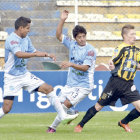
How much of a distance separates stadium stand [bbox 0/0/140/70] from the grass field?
339 centimetres

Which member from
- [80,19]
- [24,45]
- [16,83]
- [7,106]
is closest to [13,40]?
[24,45]

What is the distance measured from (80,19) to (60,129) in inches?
286

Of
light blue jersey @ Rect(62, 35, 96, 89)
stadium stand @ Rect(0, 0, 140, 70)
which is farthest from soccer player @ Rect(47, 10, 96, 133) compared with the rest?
stadium stand @ Rect(0, 0, 140, 70)

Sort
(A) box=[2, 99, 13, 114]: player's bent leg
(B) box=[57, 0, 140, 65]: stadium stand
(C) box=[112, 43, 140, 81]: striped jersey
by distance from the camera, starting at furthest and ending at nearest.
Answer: (B) box=[57, 0, 140, 65]: stadium stand
(A) box=[2, 99, 13, 114]: player's bent leg
(C) box=[112, 43, 140, 81]: striped jersey

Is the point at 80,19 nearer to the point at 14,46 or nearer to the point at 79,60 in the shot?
the point at 79,60

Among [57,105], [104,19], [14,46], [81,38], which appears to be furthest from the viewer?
[104,19]

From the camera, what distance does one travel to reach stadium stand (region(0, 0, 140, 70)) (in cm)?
1544

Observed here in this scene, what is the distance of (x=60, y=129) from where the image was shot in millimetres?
9336

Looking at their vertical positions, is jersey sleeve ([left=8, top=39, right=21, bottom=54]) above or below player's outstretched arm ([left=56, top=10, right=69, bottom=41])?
below

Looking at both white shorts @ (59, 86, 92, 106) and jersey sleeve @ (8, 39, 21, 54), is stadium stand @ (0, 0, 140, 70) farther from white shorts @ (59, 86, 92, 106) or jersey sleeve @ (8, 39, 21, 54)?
jersey sleeve @ (8, 39, 21, 54)

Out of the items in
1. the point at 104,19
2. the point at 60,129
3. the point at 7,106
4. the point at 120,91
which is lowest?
the point at 60,129

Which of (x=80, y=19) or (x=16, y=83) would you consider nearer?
(x=16, y=83)

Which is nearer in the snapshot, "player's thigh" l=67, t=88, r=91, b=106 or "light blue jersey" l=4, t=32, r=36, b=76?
"light blue jersey" l=4, t=32, r=36, b=76

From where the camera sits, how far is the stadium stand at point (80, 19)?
1544 cm
